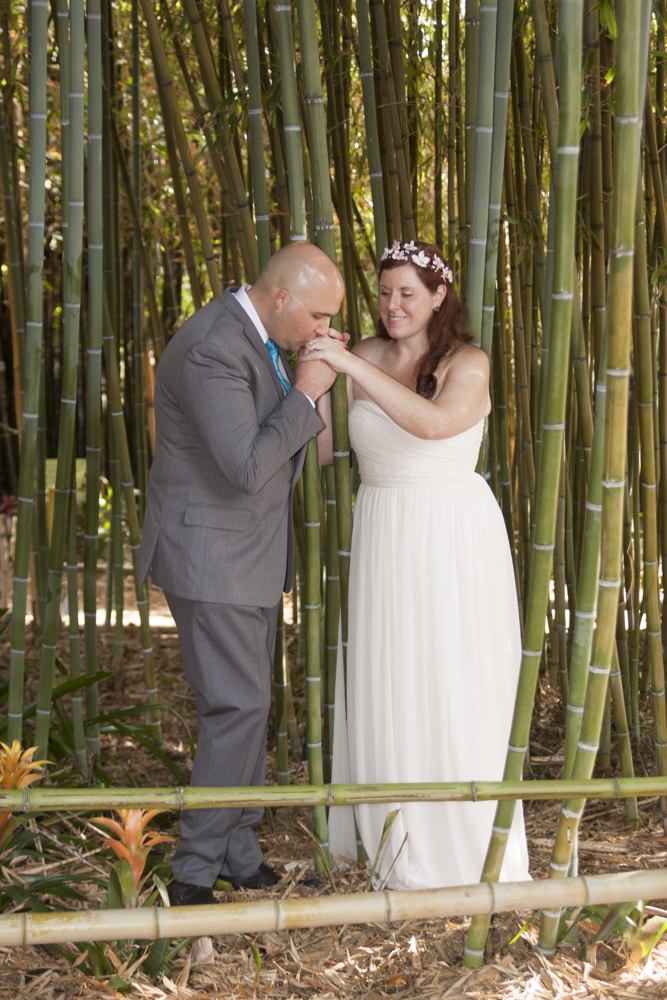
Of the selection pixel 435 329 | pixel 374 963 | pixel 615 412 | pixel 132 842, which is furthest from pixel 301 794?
pixel 435 329

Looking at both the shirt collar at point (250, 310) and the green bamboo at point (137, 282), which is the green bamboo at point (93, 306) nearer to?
the shirt collar at point (250, 310)

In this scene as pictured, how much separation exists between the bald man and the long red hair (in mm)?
228

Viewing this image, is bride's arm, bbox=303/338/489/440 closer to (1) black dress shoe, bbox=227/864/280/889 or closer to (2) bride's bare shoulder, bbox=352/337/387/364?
(2) bride's bare shoulder, bbox=352/337/387/364

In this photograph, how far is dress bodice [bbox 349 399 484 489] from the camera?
6.09 feet

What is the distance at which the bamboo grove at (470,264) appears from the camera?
133cm

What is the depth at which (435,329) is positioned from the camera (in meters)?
1.86

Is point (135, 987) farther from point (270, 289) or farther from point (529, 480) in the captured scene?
point (529, 480)

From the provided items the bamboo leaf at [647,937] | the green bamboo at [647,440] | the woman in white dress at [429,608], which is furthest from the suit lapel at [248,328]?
the bamboo leaf at [647,937]

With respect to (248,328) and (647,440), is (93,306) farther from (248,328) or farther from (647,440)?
(647,440)

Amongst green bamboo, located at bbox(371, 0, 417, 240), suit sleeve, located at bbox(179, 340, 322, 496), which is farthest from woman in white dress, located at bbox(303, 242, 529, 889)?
green bamboo, located at bbox(371, 0, 417, 240)

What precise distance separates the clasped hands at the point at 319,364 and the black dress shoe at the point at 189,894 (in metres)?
0.99

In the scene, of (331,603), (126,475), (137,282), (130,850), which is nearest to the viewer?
(130,850)

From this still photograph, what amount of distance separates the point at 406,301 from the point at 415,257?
0.29 ft

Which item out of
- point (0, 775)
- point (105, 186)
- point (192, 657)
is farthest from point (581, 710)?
point (105, 186)
